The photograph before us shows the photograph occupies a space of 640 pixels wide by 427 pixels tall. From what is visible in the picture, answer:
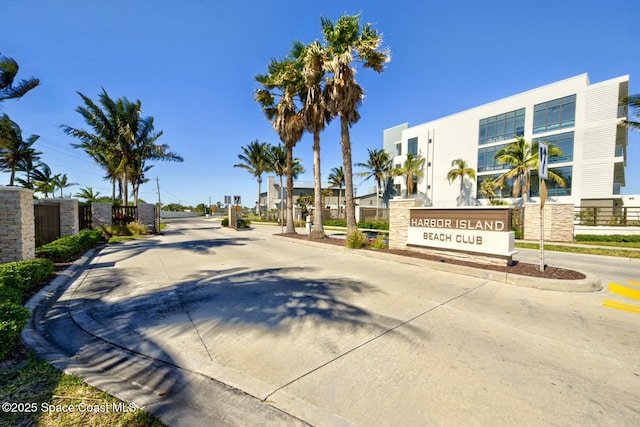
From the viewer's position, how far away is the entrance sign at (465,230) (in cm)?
724

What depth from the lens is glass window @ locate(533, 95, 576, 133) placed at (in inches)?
877

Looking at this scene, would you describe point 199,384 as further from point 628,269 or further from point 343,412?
point 628,269

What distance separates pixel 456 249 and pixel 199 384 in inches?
322

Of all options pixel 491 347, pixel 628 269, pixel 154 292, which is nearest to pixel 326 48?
pixel 154 292

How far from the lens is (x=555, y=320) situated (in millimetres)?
4258

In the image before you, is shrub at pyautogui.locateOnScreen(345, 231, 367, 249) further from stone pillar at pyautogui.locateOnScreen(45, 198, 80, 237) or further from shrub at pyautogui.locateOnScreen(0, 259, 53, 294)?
stone pillar at pyautogui.locateOnScreen(45, 198, 80, 237)

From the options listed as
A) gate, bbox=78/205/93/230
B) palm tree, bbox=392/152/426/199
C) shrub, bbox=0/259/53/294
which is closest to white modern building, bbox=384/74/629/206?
palm tree, bbox=392/152/426/199

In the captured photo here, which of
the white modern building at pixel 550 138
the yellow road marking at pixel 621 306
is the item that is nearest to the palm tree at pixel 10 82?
the yellow road marking at pixel 621 306

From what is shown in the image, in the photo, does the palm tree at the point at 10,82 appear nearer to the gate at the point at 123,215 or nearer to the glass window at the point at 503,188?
the gate at the point at 123,215

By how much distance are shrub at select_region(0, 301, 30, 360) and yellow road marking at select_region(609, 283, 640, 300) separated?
11.1 metres

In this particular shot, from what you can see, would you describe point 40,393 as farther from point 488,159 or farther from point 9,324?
point 488,159

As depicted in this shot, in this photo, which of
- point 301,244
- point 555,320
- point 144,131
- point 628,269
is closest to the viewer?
point 555,320

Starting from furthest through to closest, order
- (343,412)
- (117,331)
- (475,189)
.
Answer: (475,189) → (117,331) → (343,412)

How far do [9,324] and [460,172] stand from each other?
3184cm
